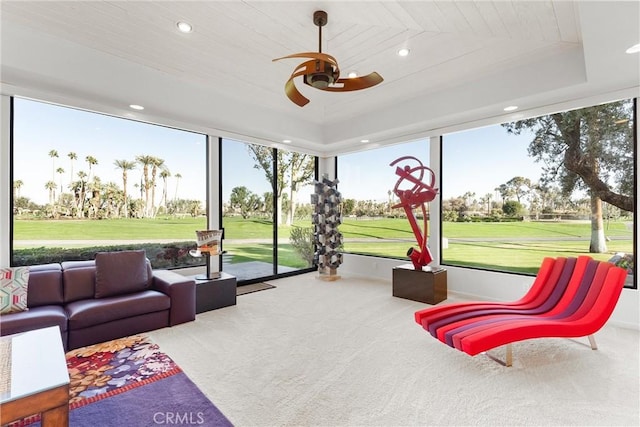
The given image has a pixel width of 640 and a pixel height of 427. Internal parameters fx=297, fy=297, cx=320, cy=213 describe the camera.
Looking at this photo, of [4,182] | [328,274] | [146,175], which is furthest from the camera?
[328,274]

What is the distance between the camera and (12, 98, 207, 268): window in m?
3.67

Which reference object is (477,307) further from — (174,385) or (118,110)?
(118,110)

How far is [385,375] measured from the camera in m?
2.61

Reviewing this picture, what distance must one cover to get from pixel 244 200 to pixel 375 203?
111 inches

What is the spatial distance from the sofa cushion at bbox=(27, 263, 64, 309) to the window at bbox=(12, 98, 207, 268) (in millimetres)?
645

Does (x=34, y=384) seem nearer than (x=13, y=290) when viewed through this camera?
Yes

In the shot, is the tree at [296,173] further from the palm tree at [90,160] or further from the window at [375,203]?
the palm tree at [90,160]

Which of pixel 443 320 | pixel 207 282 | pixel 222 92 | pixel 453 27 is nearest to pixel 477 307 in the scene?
pixel 443 320

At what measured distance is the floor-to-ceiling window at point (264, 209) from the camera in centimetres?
558

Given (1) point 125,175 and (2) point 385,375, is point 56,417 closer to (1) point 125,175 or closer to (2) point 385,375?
(2) point 385,375

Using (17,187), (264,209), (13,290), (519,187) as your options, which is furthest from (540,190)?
Answer: (17,187)

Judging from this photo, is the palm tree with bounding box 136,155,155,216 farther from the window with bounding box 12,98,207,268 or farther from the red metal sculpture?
the red metal sculpture

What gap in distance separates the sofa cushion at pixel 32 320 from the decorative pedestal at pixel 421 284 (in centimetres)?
438

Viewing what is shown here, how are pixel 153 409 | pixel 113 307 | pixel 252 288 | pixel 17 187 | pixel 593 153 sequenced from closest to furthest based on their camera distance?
1. pixel 153 409
2. pixel 113 307
3. pixel 17 187
4. pixel 593 153
5. pixel 252 288
